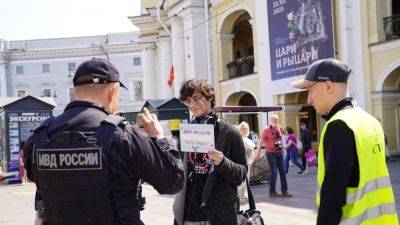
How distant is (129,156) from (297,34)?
17676 mm

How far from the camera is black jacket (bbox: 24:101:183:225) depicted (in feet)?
7.61

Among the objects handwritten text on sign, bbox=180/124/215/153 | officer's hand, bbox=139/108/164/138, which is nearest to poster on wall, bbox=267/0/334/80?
handwritten text on sign, bbox=180/124/215/153

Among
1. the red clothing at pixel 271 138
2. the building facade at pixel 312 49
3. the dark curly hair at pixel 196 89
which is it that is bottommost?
the red clothing at pixel 271 138

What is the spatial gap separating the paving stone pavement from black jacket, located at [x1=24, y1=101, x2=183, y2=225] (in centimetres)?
549

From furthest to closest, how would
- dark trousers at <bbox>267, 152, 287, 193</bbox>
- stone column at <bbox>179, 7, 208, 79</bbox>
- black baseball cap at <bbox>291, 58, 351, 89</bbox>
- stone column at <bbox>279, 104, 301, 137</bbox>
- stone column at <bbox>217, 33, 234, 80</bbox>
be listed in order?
1. stone column at <bbox>179, 7, 208, 79</bbox>
2. stone column at <bbox>217, 33, 234, 80</bbox>
3. stone column at <bbox>279, 104, 301, 137</bbox>
4. dark trousers at <bbox>267, 152, 287, 193</bbox>
5. black baseball cap at <bbox>291, 58, 351, 89</bbox>

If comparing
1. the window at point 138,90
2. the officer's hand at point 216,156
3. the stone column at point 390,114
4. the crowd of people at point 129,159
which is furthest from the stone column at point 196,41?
the window at point 138,90

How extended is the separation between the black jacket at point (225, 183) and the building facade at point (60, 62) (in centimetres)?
5719

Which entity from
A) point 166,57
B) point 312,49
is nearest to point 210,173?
point 312,49

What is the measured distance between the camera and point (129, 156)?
233 centimetres

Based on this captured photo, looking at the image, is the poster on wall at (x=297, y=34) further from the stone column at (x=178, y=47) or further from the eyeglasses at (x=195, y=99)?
the eyeglasses at (x=195, y=99)

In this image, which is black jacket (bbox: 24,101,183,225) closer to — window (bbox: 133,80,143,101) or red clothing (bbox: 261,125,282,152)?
red clothing (bbox: 261,125,282,152)

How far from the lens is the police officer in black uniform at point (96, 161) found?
7.48ft

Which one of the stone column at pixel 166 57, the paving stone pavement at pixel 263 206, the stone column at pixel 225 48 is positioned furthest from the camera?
the stone column at pixel 166 57

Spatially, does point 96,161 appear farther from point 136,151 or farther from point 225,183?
point 225,183
